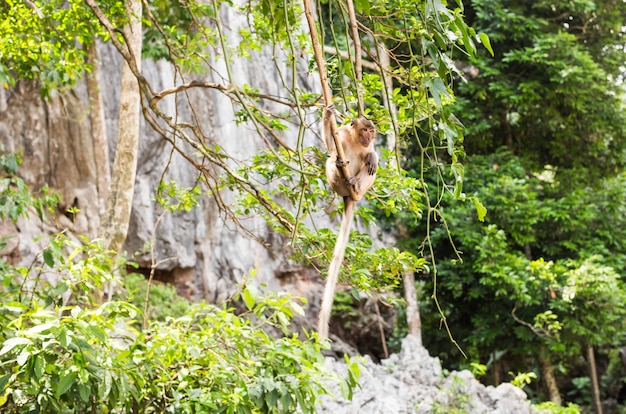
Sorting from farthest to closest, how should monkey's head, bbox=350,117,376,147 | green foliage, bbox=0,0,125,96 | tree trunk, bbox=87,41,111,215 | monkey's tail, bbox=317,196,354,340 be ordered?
tree trunk, bbox=87,41,111,215 < green foliage, bbox=0,0,125,96 < monkey's head, bbox=350,117,376,147 < monkey's tail, bbox=317,196,354,340

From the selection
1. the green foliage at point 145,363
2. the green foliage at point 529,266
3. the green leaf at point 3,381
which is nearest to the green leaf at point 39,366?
the green foliage at point 145,363

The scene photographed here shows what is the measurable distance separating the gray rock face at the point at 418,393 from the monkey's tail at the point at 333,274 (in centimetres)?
430

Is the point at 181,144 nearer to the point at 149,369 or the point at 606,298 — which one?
the point at 606,298

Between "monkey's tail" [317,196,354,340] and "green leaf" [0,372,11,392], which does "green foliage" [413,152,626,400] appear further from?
"monkey's tail" [317,196,354,340]

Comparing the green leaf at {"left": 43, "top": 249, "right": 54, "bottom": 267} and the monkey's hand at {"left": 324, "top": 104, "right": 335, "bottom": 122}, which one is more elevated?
the monkey's hand at {"left": 324, "top": 104, "right": 335, "bottom": 122}

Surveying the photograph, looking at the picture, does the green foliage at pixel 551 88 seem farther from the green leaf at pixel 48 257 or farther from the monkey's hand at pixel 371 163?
the green leaf at pixel 48 257

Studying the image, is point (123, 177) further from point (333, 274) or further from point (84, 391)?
point (333, 274)

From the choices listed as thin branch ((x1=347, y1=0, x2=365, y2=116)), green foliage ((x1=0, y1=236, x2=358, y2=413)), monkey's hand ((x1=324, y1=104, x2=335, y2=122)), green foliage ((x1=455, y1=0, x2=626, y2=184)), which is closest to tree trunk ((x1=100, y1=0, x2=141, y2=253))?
green foliage ((x1=0, y1=236, x2=358, y2=413))

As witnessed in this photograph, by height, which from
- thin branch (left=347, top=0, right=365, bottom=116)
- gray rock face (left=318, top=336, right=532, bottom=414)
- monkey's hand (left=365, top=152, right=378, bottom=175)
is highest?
thin branch (left=347, top=0, right=365, bottom=116)

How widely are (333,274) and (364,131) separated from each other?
51.4 inches

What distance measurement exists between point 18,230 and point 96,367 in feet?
19.0

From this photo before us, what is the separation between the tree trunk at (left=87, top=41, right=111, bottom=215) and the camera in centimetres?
797

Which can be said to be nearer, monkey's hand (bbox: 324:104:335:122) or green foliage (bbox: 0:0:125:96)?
monkey's hand (bbox: 324:104:335:122)

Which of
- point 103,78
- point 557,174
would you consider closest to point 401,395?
point 557,174
